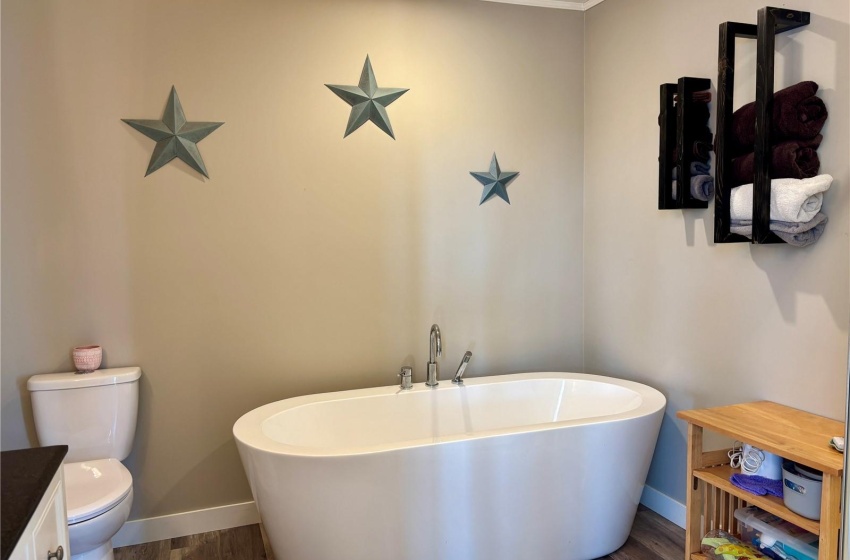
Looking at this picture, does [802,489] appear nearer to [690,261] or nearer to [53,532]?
[690,261]

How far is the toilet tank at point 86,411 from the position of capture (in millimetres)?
2352

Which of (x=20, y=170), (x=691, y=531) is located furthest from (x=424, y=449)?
(x=20, y=170)

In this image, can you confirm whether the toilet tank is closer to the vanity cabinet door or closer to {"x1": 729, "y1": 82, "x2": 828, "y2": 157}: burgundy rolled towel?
the vanity cabinet door

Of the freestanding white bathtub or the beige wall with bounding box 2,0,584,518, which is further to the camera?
the beige wall with bounding box 2,0,584,518

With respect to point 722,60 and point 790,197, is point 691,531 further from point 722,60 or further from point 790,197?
point 722,60

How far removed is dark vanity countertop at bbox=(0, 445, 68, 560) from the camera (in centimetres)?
89

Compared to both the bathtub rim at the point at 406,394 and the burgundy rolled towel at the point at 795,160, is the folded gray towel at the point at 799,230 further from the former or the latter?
the bathtub rim at the point at 406,394

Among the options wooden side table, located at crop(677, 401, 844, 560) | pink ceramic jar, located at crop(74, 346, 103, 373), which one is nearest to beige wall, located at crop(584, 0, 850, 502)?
wooden side table, located at crop(677, 401, 844, 560)

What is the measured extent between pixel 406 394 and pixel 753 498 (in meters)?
1.45

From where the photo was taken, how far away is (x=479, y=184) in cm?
308

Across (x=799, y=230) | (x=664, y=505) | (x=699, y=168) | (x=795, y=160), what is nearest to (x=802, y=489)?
(x=799, y=230)

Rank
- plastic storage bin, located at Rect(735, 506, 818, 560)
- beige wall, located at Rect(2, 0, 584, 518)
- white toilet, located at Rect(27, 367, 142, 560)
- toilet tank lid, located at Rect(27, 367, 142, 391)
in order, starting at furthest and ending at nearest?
1. beige wall, located at Rect(2, 0, 584, 518)
2. toilet tank lid, located at Rect(27, 367, 142, 391)
3. white toilet, located at Rect(27, 367, 142, 560)
4. plastic storage bin, located at Rect(735, 506, 818, 560)

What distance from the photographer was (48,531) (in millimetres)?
1127

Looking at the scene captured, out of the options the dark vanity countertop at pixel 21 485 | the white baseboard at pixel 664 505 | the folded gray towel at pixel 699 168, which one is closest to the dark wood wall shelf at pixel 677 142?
the folded gray towel at pixel 699 168
